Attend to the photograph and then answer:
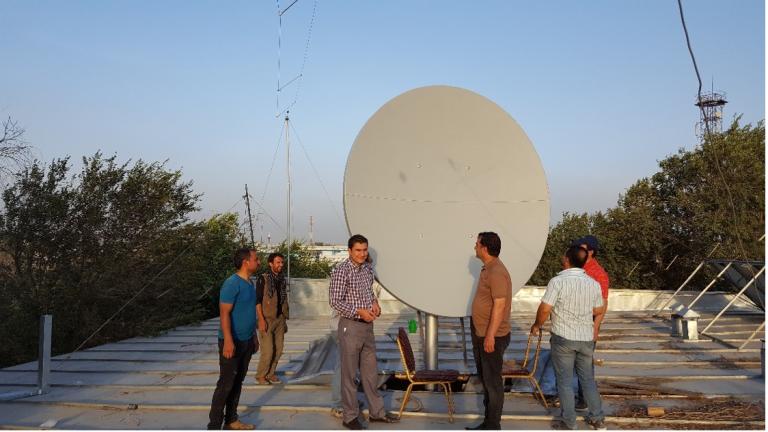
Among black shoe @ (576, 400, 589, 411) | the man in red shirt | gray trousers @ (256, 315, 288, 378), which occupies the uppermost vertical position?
the man in red shirt

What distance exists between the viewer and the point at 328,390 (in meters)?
6.39

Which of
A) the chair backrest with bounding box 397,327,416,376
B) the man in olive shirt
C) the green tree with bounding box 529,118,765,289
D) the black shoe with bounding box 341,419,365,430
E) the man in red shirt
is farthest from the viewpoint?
the green tree with bounding box 529,118,765,289

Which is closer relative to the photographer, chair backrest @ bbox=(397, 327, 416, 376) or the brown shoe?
the brown shoe

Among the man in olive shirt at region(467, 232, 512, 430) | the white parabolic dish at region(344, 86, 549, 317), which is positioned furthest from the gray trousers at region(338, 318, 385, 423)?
the man in olive shirt at region(467, 232, 512, 430)

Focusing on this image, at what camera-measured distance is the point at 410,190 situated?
617 cm

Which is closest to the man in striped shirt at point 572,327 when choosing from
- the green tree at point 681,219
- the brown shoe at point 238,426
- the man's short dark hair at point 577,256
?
the man's short dark hair at point 577,256

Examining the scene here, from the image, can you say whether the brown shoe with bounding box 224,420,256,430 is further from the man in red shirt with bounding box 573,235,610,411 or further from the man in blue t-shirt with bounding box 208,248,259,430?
the man in red shirt with bounding box 573,235,610,411

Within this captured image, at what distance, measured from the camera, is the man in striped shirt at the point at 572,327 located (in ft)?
15.6

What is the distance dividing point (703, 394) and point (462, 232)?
2.67 m

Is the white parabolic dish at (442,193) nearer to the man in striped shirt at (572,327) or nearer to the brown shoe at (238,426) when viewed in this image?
the man in striped shirt at (572,327)

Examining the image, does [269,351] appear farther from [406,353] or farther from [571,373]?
[571,373]

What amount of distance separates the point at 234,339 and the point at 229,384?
1.09 ft

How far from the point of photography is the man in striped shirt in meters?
4.77

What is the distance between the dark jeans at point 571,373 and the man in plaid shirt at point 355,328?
1.36 meters
